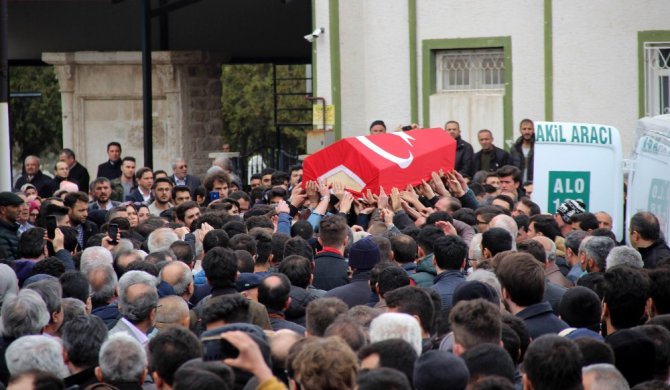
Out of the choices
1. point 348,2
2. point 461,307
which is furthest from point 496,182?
point 461,307

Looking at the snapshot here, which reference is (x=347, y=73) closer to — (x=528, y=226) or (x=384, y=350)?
(x=528, y=226)

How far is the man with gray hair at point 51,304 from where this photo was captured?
773 centimetres

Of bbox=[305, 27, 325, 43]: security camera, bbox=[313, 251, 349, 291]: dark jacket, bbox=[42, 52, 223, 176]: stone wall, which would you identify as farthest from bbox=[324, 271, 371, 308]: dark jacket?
bbox=[42, 52, 223, 176]: stone wall

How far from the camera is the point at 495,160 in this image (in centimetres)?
1800

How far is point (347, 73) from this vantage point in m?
20.2

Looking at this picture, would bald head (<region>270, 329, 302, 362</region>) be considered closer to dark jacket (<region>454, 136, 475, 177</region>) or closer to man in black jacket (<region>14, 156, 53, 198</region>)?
man in black jacket (<region>14, 156, 53, 198</region>)

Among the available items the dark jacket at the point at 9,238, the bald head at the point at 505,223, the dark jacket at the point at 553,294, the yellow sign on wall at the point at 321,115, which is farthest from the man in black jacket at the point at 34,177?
the dark jacket at the point at 553,294

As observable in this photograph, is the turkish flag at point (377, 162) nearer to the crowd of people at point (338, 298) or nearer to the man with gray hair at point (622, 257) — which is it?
the crowd of people at point (338, 298)

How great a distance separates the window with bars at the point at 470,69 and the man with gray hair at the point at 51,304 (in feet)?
41.2

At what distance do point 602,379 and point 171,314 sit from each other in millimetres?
2930

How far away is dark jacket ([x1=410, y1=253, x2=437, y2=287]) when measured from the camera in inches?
361

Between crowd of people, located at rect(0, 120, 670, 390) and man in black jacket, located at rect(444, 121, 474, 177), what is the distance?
4.38 meters

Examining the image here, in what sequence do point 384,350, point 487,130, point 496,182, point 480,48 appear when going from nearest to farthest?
1. point 384,350
2. point 496,182
3. point 487,130
4. point 480,48

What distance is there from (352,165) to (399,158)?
49 cm
